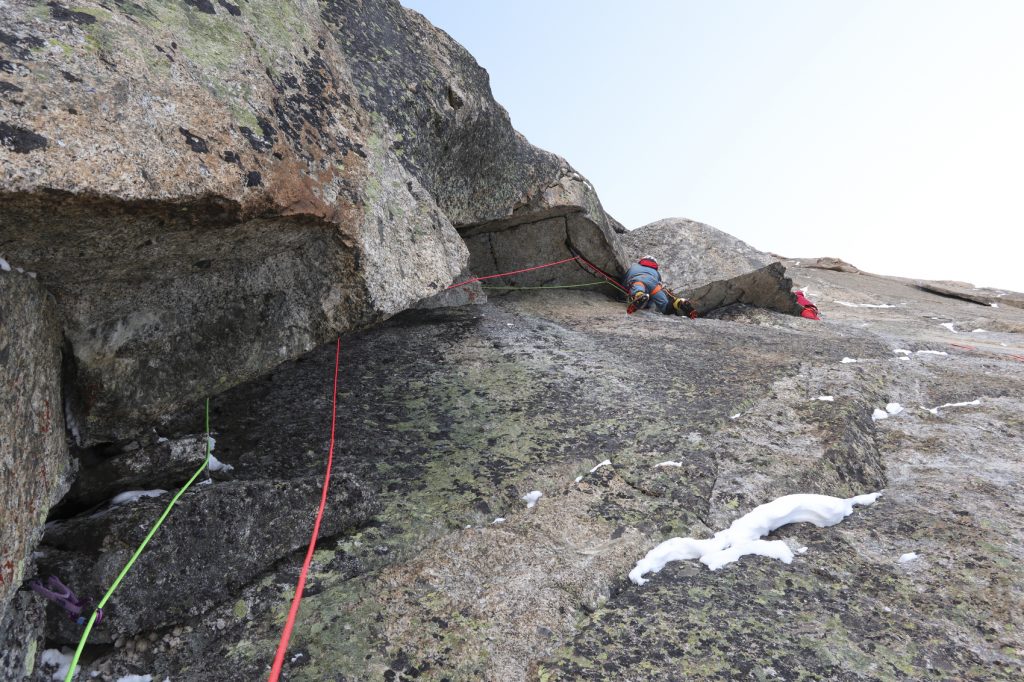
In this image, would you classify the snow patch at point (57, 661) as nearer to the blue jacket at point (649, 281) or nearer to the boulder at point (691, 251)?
the blue jacket at point (649, 281)

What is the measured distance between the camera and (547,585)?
11.8ft

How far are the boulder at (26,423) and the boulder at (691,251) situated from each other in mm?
9945

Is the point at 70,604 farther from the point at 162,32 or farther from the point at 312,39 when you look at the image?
the point at 312,39

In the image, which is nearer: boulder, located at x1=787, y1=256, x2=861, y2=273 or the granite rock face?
the granite rock face

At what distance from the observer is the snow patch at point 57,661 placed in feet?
10.0

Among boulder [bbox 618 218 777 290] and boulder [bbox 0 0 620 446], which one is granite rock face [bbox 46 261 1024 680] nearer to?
boulder [bbox 0 0 620 446]

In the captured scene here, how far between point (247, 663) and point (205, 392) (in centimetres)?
199

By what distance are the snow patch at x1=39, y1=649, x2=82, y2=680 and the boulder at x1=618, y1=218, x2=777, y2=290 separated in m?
10.5

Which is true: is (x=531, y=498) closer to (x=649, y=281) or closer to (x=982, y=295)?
(x=649, y=281)

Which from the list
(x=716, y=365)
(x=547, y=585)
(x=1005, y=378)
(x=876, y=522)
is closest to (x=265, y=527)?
(x=547, y=585)

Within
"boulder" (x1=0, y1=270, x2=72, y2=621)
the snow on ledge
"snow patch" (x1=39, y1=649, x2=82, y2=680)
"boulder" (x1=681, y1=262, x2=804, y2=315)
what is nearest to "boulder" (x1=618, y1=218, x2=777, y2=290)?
"boulder" (x1=681, y1=262, x2=804, y2=315)

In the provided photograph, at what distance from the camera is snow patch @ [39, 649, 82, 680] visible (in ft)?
10.0

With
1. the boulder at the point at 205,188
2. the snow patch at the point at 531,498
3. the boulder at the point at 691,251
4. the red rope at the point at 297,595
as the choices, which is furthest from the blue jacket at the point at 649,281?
the red rope at the point at 297,595

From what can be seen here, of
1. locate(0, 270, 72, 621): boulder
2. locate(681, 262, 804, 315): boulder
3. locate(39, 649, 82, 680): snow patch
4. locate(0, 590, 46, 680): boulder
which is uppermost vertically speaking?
locate(681, 262, 804, 315): boulder
